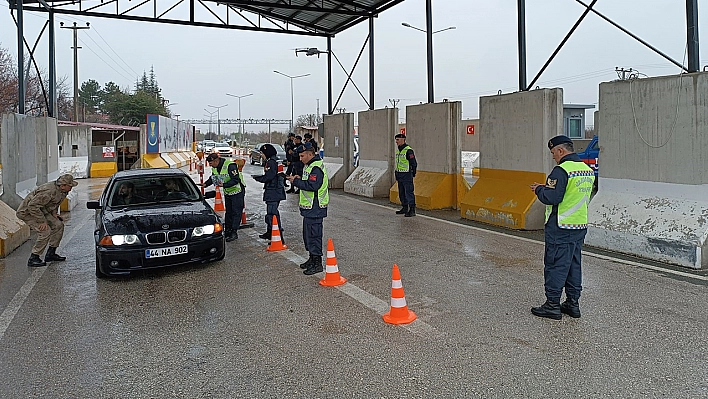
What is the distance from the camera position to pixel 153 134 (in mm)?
→ 28344

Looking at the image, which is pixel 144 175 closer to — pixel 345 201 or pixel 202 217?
pixel 202 217

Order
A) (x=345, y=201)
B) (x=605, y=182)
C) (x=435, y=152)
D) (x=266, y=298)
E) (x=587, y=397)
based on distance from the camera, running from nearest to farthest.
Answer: (x=587, y=397), (x=266, y=298), (x=605, y=182), (x=435, y=152), (x=345, y=201)

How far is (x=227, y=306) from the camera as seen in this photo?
5.96 meters

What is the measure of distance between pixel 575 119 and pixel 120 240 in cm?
3464

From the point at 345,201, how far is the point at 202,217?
8.64 m

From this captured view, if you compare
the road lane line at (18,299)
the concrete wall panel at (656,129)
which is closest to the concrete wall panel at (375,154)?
the concrete wall panel at (656,129)

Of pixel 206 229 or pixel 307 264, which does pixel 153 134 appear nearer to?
pixel 206 229

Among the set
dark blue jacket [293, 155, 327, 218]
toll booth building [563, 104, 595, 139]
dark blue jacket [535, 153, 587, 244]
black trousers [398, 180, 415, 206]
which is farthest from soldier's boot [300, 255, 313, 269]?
toll booth building [563, 104, 595, 139]

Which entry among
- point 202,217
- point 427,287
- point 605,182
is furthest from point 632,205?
point 202,217

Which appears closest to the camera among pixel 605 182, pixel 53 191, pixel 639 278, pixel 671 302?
pixel 671 302

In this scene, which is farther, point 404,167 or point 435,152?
point 435,152

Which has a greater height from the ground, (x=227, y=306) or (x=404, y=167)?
(x=404, y=167)

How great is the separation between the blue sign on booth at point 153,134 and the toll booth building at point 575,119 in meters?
24.0

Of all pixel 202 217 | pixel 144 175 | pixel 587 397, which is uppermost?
pixel 144 175
